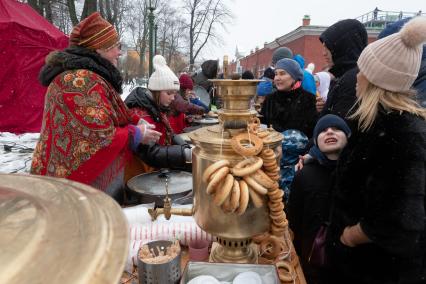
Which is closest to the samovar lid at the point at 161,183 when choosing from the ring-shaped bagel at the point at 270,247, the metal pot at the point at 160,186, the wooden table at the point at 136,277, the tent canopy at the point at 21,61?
the metal pot at the point at 160,186

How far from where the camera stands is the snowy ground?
15.2 ft

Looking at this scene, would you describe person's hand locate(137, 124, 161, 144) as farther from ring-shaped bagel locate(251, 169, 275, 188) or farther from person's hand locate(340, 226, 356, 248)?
person's hand locate(340, 226, 356, 248)

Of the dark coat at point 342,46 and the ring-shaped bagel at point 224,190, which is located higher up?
the dark coat at point 342,46

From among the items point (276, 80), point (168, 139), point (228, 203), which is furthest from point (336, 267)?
point (276, 80)

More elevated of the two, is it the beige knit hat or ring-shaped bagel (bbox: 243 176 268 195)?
the beige knit hat

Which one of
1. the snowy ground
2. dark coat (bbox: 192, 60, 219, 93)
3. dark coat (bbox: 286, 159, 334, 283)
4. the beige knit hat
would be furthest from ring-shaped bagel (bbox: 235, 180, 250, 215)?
dark coat (bbox: 192, 60, 219, 93)

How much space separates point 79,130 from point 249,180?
3.86 ft

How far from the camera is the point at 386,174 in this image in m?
1.13

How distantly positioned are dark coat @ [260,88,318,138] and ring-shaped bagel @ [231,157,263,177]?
1.90m

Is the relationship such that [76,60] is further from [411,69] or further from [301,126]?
[301,126]

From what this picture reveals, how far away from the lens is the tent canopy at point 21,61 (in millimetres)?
6312

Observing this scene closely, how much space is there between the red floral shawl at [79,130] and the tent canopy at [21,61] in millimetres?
5653

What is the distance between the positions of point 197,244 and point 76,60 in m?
1.24

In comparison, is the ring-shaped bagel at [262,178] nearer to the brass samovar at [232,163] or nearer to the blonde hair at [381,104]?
the brass samovar at [232,163]
